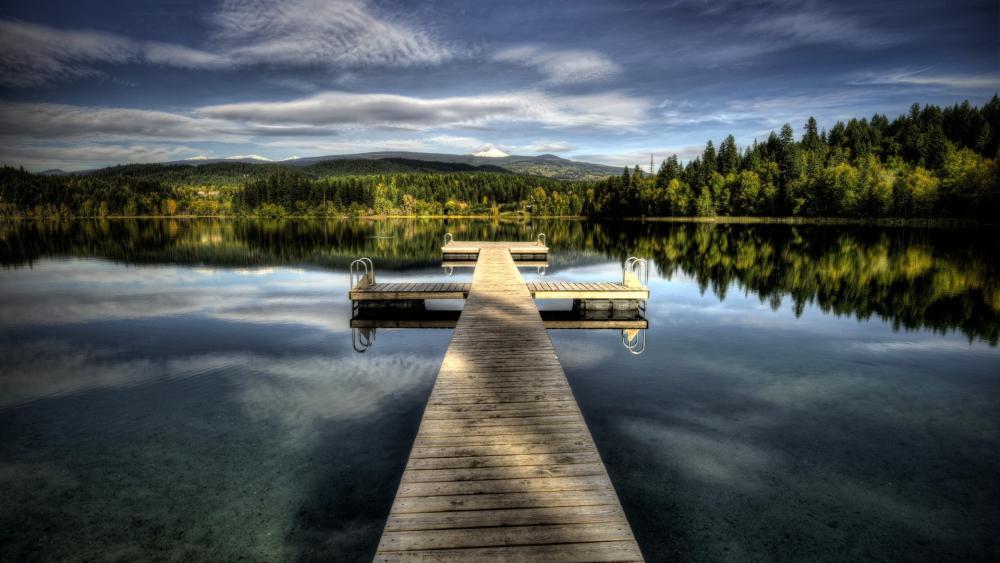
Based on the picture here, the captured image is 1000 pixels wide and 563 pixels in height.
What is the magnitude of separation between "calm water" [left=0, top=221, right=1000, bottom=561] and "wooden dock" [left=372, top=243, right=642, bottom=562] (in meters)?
1.27

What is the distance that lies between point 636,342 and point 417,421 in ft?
24.6

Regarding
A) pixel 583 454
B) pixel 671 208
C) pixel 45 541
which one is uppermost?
pixel 671 208

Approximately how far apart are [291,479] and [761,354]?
11.5m

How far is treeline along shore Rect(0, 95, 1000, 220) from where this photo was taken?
79.2 metres

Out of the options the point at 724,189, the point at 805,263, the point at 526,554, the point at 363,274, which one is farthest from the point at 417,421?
the point at 724,189

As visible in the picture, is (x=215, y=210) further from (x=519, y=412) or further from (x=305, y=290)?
(x=519, y=412)

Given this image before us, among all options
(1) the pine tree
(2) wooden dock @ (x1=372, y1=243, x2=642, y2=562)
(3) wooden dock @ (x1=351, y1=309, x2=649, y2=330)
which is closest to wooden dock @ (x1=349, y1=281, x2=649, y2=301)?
(3) wooden dock @ (x1=351, y1=309, x2=649, y2=330)

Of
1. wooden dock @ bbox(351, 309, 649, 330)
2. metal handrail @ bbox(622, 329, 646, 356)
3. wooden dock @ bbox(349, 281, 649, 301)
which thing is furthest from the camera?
wooden dock @ bbox(349, 281, 649, 301)

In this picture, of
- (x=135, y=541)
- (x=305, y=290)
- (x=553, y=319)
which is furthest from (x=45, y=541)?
(x=305, y=290)

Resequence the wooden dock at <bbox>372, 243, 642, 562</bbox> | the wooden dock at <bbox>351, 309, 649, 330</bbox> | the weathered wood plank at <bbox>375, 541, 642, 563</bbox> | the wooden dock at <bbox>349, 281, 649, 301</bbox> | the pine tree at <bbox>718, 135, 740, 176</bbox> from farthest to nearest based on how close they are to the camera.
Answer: the pine tree at <bbox>718, 135, 740, 176</bbox> < the wooden dock at <bbox>349, 281, 649, 301</bbox> < the wooden dock at <bbox>351, 309, 649, 330</bbox> < the wooden dock at <bbox>372, 243, 642, 562</bbox> < the weathered wood plank at <bbox>375, 541, 642, 563</bbox>

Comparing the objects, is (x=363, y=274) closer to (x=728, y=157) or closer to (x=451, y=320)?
(x=451, y=320)

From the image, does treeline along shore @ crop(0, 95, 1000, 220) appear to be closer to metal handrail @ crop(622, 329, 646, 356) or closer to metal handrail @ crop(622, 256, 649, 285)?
metal handrail @ crop(622, 256, 649, 285)

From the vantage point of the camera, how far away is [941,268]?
27422 millimetres

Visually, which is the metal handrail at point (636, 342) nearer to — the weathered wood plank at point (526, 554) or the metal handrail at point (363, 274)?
the metal handrail at point (363, 274)
